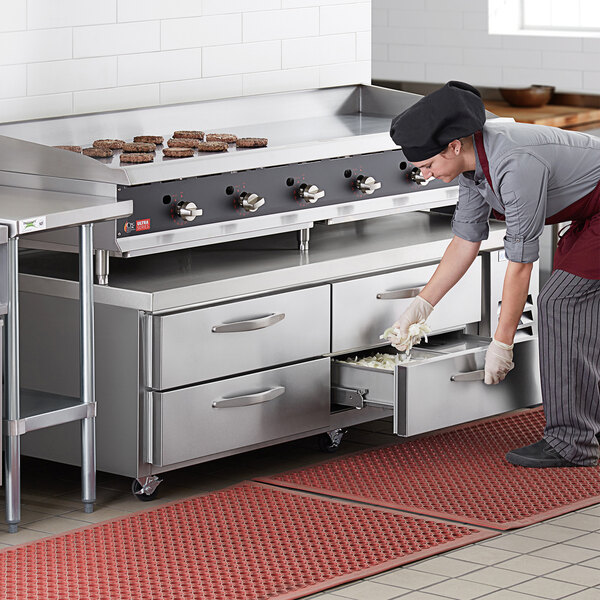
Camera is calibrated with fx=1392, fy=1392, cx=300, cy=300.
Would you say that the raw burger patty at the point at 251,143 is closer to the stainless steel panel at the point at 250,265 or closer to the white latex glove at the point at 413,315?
the stainless steel panel at the point at 250,265

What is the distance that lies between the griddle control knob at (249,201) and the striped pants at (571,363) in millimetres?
926

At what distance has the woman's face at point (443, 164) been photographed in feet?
13.0

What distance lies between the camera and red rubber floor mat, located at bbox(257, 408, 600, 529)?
3955 millimetres

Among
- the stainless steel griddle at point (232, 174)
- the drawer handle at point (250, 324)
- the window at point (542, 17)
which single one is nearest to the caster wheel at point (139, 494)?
the drawer handle at point (250, 324)

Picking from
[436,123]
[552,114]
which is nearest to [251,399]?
[436,123]

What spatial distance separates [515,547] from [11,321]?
57.1 inches

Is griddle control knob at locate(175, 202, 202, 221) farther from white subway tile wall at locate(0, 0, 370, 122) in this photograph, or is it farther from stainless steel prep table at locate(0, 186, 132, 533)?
white subway tile wall at locate(0, 0, 370, 122)

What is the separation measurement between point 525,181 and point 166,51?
165 centimetres

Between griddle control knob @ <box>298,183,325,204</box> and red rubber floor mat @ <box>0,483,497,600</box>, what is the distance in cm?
95

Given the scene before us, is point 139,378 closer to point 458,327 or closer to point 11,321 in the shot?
point 11,321

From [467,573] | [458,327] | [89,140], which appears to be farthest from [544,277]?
[467,573]

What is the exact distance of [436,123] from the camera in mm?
3881

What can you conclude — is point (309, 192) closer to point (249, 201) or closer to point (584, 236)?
point (249, 201)

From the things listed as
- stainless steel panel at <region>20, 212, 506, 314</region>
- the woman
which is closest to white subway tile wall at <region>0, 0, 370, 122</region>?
stainless steel panel at <region>20, 212, 506, 314</region>
